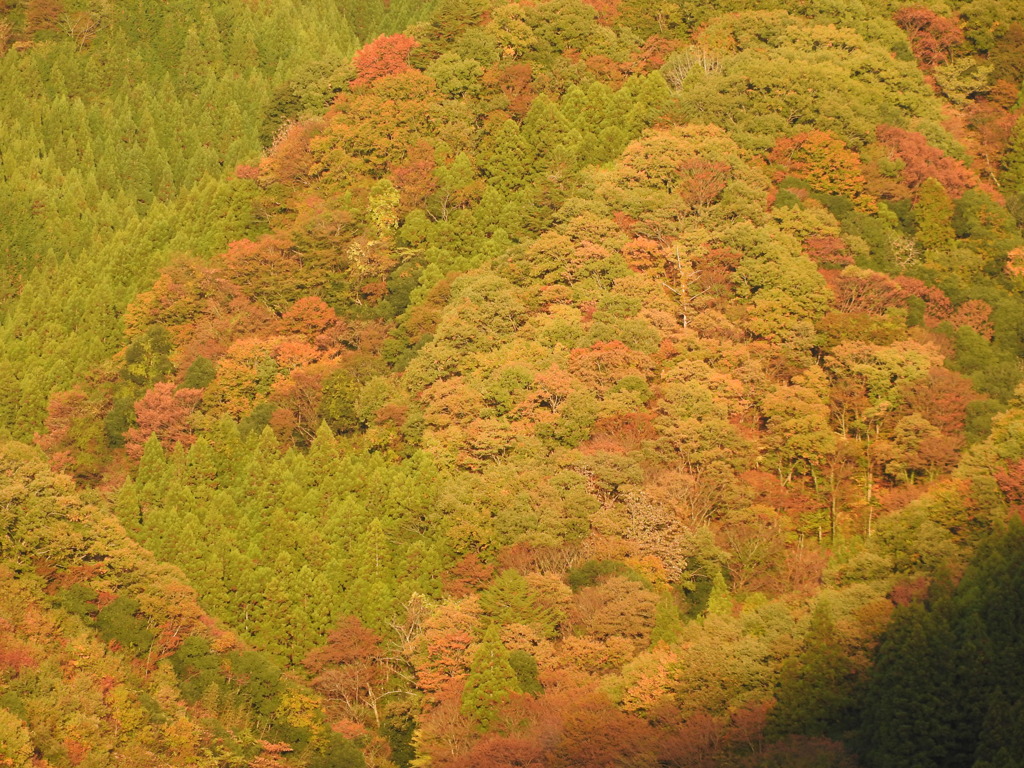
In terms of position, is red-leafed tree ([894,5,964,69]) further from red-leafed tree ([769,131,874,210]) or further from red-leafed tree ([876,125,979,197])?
red-leafed tree ([769,131,874,210])

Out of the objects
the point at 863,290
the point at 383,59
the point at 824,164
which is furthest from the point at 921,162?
the point at 383,59

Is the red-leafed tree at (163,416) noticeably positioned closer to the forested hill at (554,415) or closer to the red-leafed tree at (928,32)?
the forested hill at (554,415)

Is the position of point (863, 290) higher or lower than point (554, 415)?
higher

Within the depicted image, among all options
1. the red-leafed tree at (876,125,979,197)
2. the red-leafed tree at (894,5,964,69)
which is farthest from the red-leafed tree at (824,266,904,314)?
the red-leafed tree at (894,5,964,69)

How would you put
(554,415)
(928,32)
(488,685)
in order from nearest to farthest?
(488,685), (554,415), (928,32)

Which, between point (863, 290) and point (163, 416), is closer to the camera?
point (863, 290)

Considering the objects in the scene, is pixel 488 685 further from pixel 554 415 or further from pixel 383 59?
pixel 383 59

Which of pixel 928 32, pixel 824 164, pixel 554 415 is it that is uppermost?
pixel 824 164
